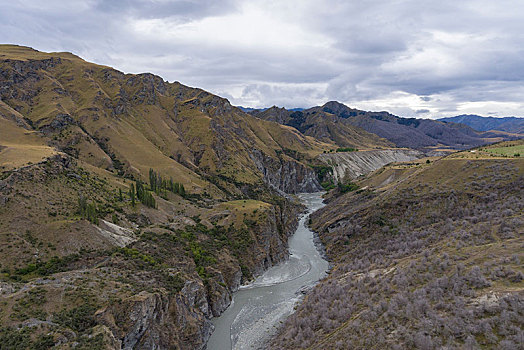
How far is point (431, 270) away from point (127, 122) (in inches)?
4951

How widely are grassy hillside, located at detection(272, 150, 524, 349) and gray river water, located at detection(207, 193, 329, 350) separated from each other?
184 inches

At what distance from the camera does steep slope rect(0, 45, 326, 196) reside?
325 feet

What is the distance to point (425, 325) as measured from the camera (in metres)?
25.3

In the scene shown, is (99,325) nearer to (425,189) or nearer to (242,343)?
(242,343)

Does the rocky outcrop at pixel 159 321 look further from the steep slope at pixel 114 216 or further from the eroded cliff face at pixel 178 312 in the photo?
the steep slope at pixel 114 216

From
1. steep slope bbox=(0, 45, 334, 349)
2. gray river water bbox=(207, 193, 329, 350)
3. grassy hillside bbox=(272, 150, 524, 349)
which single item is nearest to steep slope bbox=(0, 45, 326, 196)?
steep slope bbox=(0, 45, 334, 349)

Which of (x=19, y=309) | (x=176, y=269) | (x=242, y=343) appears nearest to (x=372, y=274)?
(x=242, y=343)

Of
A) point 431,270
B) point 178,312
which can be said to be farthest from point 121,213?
point 431,270

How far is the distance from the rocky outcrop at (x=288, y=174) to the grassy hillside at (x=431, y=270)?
296 feet

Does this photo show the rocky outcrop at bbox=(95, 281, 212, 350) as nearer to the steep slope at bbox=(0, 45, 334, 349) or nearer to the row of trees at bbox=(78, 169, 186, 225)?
the steep slope at bbox=(0, 45, 334, 349)

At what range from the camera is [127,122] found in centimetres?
12456

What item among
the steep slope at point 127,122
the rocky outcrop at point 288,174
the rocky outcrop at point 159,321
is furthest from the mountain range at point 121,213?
the rocky outcrop at point 288,174

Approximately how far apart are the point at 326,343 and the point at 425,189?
51598 mm

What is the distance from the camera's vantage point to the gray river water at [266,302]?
140ft
